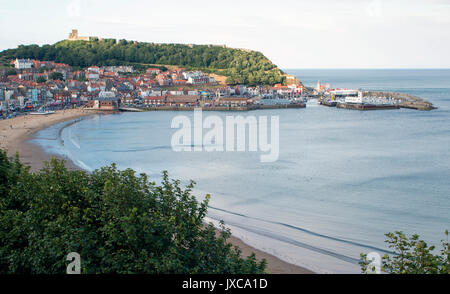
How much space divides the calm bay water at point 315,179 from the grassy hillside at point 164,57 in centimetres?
3760

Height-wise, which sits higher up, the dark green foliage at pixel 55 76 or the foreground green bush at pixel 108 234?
the dark green foliage at pixel 55 76

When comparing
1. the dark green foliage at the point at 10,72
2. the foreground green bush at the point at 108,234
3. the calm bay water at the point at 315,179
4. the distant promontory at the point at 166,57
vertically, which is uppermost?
the distant promontory at the point at 166,57

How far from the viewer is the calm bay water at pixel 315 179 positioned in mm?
9172

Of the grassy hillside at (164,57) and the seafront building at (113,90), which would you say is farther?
the grassy hillside at (164,57)

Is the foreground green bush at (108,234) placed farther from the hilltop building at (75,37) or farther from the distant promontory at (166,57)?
the hilltop building at (75,37)

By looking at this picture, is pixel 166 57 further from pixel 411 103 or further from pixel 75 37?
pixel 411 103

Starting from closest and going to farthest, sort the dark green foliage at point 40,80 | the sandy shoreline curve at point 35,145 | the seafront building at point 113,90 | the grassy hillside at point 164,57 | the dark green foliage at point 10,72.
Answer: the sandy shoreline curve at point 35,145
the seafront building at point 113,90
the dark green foliage at point 40,80
the dark green foliage at point 10,72
the grassy hillside at point 164,57

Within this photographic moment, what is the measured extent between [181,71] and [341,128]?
3913cm

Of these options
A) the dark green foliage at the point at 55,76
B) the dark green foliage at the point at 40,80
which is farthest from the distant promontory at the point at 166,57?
the dark green foliage at the point at 40,80

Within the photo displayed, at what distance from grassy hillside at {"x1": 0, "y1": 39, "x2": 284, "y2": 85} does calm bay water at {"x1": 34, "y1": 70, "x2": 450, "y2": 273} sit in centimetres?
3760

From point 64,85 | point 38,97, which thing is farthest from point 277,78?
point 38,97

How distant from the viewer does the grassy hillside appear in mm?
65938

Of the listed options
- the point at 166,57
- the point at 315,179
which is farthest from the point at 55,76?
the point at 315,179

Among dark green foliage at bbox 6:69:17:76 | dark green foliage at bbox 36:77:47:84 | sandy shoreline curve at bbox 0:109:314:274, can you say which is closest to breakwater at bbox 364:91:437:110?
sandy shoreline curve at bbox 0:109:314:274
